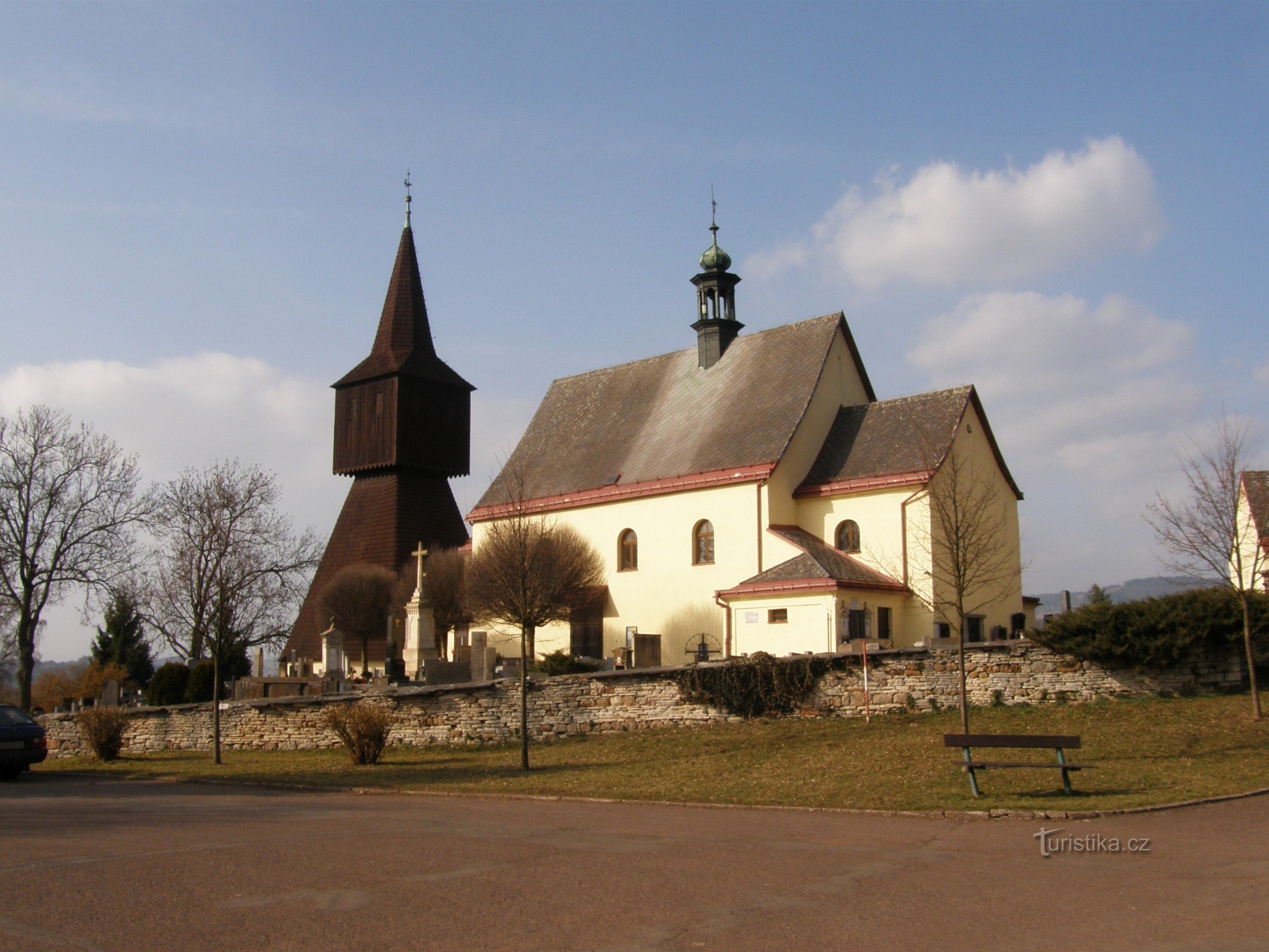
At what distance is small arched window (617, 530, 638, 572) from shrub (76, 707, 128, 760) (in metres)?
15.4

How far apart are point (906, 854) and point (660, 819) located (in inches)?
139

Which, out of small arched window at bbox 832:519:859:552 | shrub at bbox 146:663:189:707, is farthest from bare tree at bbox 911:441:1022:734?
shrub at bbox 146:663:189:707

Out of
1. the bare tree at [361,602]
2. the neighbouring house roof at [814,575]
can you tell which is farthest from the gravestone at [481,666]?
the bare tree at [361,602]

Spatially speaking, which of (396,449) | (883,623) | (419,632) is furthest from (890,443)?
(396,449)

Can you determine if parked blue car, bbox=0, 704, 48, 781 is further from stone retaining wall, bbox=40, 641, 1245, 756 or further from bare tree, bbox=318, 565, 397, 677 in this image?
bare tree, bbox=318, 565, 397, 677

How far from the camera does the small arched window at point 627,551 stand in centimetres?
3462

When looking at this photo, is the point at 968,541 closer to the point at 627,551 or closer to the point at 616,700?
the point at 616,700

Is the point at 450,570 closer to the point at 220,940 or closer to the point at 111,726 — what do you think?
the point at 111,726

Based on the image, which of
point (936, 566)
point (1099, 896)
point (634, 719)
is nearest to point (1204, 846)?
point (1099, 896)

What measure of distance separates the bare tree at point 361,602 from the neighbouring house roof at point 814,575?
1530 centimetres

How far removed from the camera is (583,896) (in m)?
7.89

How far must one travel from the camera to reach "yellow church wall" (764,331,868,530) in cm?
3161

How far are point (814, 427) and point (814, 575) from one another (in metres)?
6.62

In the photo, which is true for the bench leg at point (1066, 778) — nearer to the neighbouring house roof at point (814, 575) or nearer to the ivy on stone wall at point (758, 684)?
the ivy on stone wall at point (758, 684)
